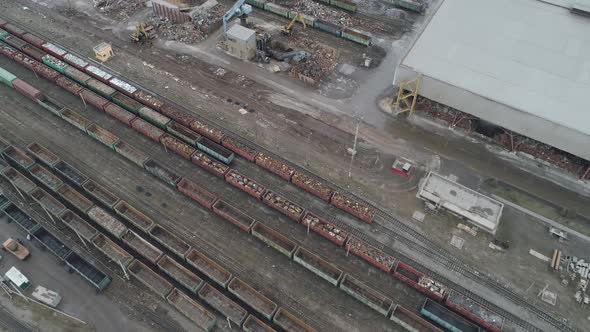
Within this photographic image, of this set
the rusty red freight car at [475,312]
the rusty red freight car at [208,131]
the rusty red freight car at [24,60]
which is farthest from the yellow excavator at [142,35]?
the rusty red freight car at [475,312]

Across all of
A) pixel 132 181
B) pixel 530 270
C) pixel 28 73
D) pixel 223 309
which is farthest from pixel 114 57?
pixel 530 270

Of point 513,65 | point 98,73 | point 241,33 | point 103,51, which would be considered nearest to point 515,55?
point 513,65

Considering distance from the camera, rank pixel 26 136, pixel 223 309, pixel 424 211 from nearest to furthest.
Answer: pixel 223 309 → pixel 424 211 → pixel 26 136

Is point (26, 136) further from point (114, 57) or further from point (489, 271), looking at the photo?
point (489, 271)

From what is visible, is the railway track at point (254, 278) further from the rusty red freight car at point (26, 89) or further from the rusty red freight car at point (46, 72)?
the rusty red freight car at point (46, 72)

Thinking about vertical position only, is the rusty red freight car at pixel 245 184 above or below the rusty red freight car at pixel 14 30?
below
